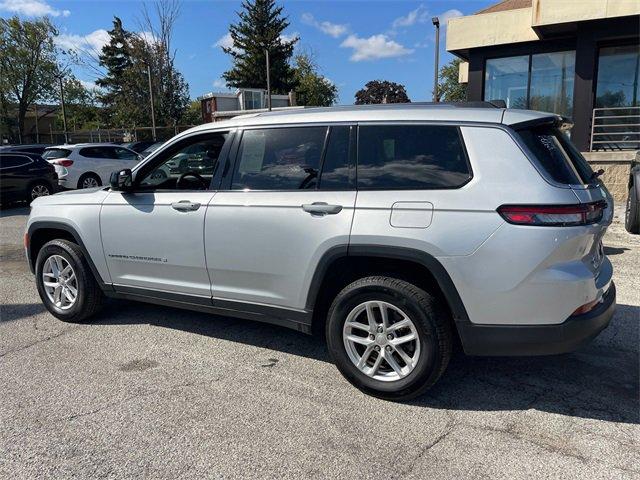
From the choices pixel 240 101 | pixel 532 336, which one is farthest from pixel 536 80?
pixel 240 101

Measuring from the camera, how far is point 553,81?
15250 millimetres

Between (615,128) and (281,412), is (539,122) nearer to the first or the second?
(281,412)

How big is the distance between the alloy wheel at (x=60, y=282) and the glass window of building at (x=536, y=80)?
13742 mm

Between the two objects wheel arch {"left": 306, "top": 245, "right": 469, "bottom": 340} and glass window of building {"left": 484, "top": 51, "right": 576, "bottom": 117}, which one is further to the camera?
glass window of building {"left": 484, "top": 51, "right": 576, "bottom": 117}

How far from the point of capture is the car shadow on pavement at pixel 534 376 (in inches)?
127

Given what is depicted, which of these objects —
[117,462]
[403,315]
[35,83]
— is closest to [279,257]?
[403,315]

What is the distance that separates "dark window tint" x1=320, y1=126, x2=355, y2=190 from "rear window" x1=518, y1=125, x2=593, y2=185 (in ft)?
3.56

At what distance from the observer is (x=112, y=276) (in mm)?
4492

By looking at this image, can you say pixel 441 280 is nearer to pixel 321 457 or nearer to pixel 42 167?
pixel 321 457

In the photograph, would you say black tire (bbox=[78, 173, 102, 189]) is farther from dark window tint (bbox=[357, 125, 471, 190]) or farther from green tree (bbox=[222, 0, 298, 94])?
green tree (bbox=[222, 0, 298, 94])

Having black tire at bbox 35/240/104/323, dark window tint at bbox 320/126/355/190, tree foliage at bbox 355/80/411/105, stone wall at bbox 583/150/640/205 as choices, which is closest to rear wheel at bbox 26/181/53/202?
black tire at bbox 35/240/104/323

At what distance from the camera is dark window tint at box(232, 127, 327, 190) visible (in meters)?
3.58

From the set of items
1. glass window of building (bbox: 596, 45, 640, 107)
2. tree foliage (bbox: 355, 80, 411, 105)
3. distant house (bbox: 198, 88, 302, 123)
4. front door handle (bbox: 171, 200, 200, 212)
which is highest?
tree foliage (bbox: 355, 80, 411, 105)

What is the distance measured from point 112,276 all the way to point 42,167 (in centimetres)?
1106
